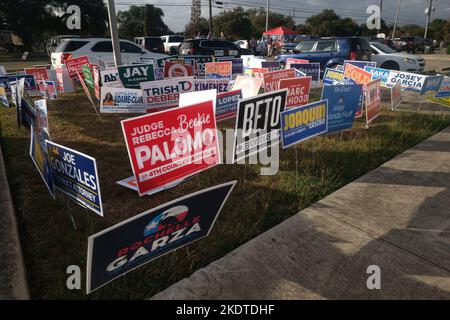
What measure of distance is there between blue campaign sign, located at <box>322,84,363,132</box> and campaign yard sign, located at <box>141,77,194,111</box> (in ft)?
9.88

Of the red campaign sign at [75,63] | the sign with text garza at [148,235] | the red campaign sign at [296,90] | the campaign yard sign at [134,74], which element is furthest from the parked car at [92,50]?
the sign with text garza at [148,235]

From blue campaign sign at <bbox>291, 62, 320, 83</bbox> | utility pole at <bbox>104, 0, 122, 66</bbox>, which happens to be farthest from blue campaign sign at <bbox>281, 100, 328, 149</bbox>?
utility pole at <bbox>104, 0, 122, 66</bbox>

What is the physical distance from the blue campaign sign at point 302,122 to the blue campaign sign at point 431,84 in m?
4.14

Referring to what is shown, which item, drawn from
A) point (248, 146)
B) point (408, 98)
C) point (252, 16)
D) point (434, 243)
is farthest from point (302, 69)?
point (252, 16)

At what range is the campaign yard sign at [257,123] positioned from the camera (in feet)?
12.0

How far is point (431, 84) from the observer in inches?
288

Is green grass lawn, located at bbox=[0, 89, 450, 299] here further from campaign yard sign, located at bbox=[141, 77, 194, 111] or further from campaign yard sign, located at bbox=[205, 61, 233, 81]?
campaign yard sign, located at bbox=[205, 61, 233, 81]

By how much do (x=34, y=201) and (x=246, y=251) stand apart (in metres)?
2.49

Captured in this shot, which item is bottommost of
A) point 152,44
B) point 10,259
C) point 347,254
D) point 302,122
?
point 347,254

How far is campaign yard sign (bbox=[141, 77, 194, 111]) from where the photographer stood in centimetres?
639

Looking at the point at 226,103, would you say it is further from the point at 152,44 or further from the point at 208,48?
the point at 152,44

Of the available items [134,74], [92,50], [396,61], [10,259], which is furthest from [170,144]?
[396,61]

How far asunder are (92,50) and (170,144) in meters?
11.9

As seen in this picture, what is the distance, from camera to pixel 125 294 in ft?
7.63
